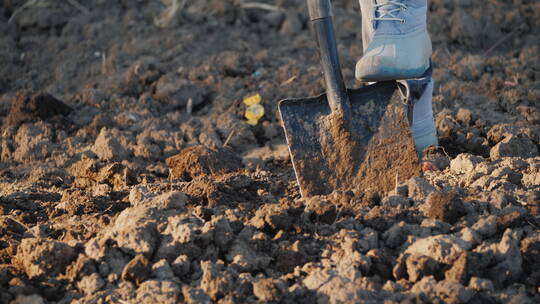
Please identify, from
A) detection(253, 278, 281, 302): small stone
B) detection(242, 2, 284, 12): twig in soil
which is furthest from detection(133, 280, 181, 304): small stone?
detection(242, 2, 284, 12): twig in soil

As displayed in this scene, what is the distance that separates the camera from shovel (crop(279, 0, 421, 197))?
2.73 meters

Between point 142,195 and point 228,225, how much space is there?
525 mm

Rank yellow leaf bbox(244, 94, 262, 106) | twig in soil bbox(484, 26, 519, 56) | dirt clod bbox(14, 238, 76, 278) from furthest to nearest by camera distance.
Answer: twig in soil bbox(484, 26, 519, 56) < yellow leaf bbox(244, 94, 262, 106) < dirt clod bbox(14, 238, 76, 278)

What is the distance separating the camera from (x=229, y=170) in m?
3.10

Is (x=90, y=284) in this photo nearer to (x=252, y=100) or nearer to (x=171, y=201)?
(x=171, y=201)

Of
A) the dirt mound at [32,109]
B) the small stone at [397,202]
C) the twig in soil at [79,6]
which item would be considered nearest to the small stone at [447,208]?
the small stone at [397,202]

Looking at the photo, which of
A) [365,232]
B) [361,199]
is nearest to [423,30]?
[361,199]

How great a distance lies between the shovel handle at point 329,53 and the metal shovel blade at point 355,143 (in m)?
0.07

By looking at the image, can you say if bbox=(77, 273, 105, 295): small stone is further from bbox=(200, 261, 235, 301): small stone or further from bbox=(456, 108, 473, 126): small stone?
bbox=(456, 108, 473, 126): small stone

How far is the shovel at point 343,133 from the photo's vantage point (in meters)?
2.73

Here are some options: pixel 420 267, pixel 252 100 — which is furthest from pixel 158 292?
pixel 252 100

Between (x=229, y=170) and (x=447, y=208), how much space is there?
1.18 m

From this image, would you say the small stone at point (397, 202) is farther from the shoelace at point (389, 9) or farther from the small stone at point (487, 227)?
the shoelace at point (389, 9)

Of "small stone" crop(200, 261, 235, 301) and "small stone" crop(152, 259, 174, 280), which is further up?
"small stone" crop(152, 259, 174, 280)
